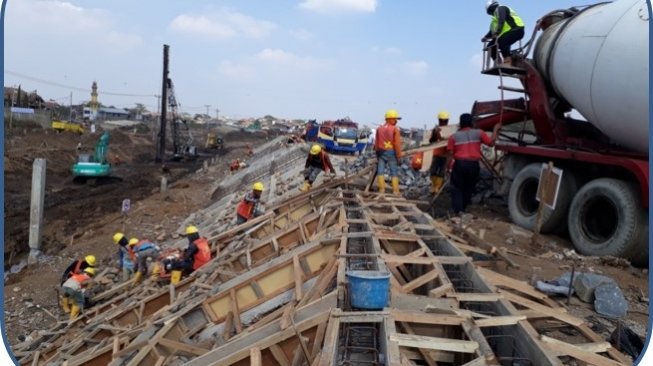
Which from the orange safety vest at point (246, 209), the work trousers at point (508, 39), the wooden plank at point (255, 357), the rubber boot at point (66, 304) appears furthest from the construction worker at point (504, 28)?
the rubber boot at point (66, 304)

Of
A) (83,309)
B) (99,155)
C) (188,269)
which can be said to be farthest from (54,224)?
(188,269)

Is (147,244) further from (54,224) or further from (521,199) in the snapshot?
(54,224)

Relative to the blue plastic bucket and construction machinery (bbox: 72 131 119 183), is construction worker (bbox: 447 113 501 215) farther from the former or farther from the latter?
construction machinery (bbox: 72 131 119 183)

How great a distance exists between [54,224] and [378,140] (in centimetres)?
1479

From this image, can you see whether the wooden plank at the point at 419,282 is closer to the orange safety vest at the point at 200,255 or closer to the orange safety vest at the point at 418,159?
the orange safety vest at the point at 200,255

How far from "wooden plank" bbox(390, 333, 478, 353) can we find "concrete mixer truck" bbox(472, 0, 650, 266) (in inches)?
174

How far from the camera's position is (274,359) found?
4.07 metres

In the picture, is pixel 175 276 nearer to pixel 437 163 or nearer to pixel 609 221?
pixel 437 163

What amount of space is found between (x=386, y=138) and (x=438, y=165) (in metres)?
2.14

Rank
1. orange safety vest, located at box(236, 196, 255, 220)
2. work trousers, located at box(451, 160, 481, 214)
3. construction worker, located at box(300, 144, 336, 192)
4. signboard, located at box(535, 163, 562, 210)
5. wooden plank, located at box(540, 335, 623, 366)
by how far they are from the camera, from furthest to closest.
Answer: construction worker, located at box(300, 144, 336, 192) < orange safety vest, located at box(236, 196, 255, 220) < work trousers, located at box(451, 160, 481, 214) < signboard, located at box(535, 163, 562, 210) < wooden plank, located at box(540, 335, 623, 366)

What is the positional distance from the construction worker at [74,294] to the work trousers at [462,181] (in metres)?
7.56

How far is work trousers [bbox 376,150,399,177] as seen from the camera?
956 centimetres

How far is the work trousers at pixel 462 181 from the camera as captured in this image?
9180 millimetres

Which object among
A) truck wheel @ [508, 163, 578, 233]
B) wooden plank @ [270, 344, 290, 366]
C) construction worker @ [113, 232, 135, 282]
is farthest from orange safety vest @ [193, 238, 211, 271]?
truck wheel @ [508, 163, 578, 233]
